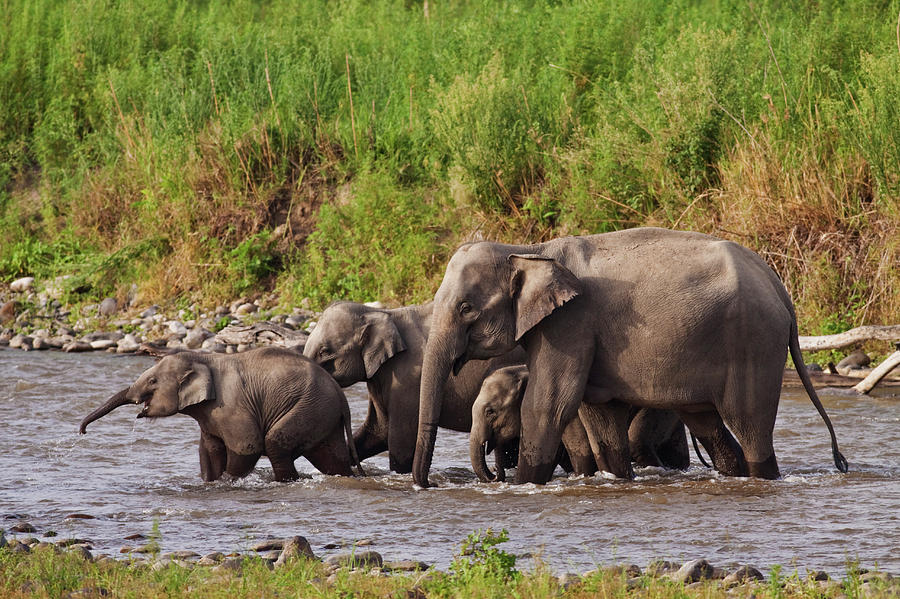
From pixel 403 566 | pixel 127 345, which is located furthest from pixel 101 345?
pixel 403 566

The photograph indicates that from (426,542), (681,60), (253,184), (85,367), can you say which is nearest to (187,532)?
(426,542)

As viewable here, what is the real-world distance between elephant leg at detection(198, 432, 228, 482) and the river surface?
0.19 meters

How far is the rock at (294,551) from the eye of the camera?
20.1 ft

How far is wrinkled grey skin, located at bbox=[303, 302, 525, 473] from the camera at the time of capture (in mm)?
9609

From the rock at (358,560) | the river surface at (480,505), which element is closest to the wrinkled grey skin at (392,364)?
the river surface at (480,505)

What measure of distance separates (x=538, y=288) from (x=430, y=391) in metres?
0.99

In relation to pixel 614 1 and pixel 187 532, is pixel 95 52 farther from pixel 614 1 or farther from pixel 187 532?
pixel 187 532

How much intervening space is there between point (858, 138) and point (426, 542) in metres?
8.92

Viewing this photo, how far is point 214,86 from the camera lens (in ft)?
69.1

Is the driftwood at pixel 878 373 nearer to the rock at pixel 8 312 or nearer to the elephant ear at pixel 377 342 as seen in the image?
the elephant ear at pixel 377 342

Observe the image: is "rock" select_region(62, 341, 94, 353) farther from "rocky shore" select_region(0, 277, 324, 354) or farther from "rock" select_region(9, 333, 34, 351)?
"rock" select_region(9, 333, 34, 351)

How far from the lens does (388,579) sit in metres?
5.66

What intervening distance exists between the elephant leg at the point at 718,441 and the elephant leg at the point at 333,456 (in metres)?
2.38

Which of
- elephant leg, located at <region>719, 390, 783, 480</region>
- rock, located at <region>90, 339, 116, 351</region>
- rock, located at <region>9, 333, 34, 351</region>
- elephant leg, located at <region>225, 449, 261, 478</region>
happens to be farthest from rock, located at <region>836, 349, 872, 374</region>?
rock, located at <region>9, 333, 34, 351</region>
